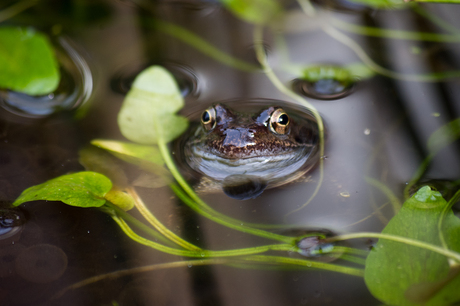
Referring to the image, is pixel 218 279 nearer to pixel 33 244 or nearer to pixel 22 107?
pixel 33 244

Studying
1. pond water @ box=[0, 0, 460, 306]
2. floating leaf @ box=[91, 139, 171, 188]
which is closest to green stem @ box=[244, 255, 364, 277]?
pond water @ box=[0, 0, 460, 306]

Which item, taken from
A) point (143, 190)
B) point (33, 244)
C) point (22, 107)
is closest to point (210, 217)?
point (143, 190)

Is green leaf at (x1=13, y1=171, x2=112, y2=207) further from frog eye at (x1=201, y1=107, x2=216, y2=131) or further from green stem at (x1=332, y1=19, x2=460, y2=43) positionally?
green stem at (x1=332, y1=19, x2=460, y2=43)

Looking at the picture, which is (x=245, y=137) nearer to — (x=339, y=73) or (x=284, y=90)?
(x=284, y=90)

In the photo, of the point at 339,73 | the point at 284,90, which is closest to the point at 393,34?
the point at 339,73

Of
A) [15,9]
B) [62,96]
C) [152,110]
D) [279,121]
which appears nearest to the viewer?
[279,121]

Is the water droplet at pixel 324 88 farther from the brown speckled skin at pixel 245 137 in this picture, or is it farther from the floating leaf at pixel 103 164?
the floating leaf at pixel 103 164

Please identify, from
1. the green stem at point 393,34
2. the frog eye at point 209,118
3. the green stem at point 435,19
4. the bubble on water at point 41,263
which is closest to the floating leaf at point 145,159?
the frog eye at point 209,118
